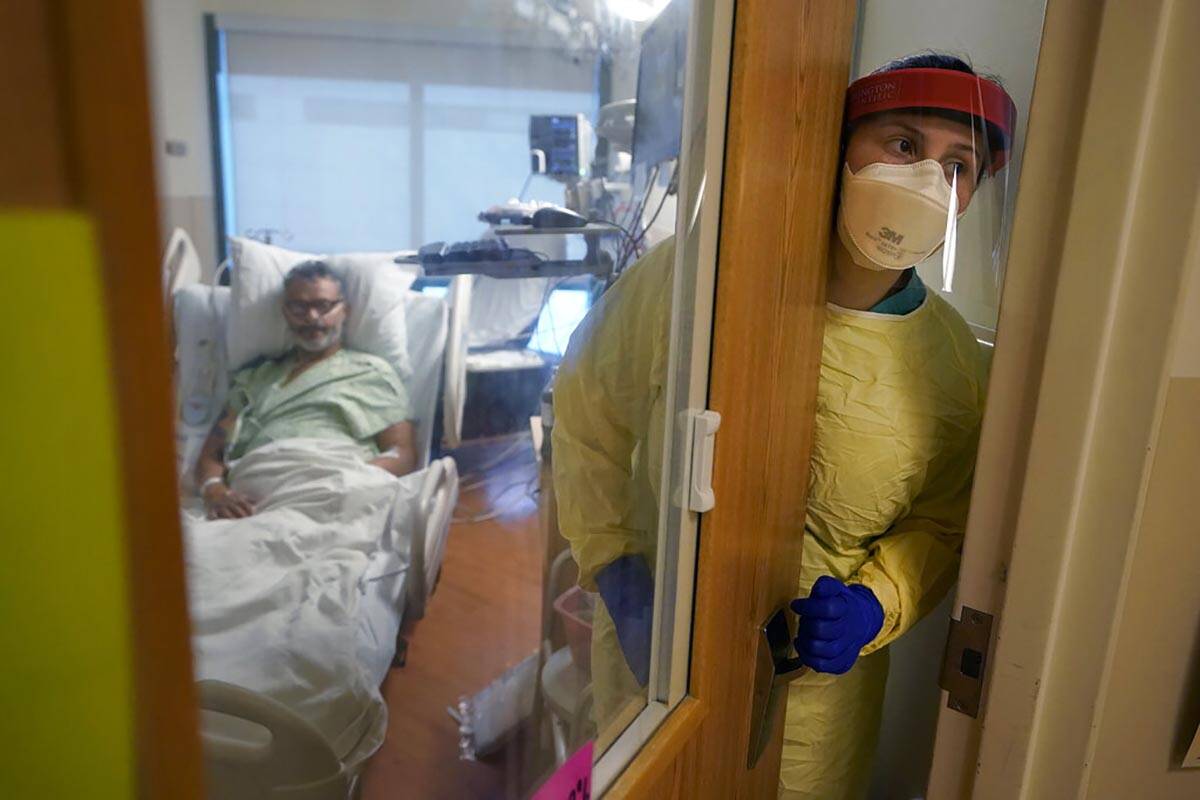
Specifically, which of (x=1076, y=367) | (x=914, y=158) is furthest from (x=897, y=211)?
(x=1076, y=367)

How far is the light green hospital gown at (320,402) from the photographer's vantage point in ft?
2.08

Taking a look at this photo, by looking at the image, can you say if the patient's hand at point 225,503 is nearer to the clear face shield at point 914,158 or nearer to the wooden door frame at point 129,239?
the wooden door frame at point 129,239

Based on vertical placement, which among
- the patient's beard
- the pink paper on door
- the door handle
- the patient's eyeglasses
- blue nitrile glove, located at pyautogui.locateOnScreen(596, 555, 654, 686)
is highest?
the patient's eyeglasses

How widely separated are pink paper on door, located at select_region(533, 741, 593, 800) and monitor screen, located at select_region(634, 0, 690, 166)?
0.55 m

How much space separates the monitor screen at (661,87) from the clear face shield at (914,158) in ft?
0.87

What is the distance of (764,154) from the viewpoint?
699mm

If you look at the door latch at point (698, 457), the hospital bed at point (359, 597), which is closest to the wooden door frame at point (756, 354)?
the door latch at point (698, 457)

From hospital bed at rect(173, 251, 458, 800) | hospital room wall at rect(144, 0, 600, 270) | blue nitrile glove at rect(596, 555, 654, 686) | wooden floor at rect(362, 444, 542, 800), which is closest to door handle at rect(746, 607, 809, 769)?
blue nitrile glove at rect(596, 555, 654, 686)

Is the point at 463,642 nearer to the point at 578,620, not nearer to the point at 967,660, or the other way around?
the point at 578,620

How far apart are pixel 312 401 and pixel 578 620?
1.47 ft

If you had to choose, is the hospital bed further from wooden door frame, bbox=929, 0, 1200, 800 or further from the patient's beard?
wooden door frame, bbox=929, 0, 1200, 800

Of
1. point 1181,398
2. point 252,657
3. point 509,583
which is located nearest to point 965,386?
point 1181,398

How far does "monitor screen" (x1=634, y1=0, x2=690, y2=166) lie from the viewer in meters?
0.72

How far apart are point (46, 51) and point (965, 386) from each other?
1.08m
